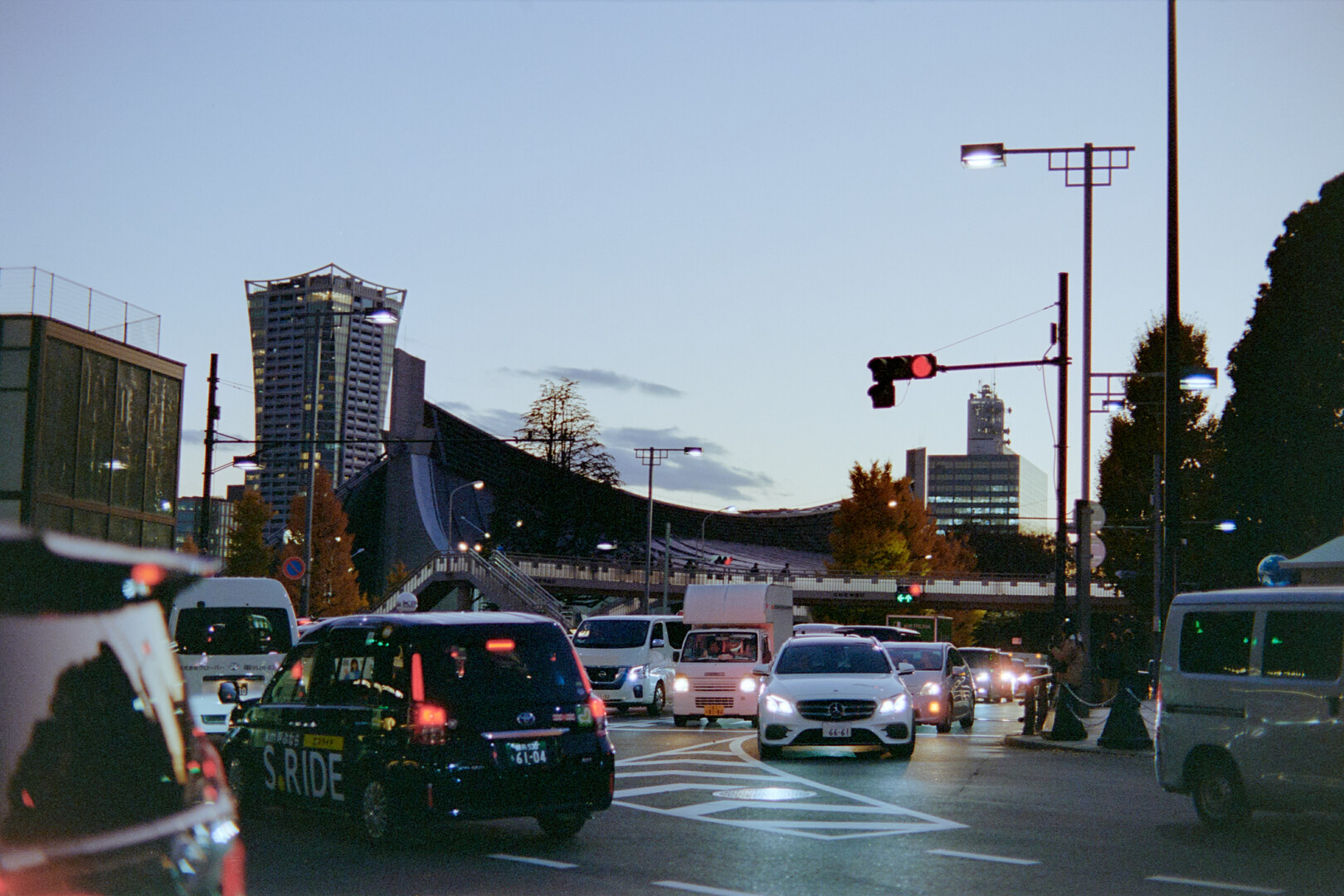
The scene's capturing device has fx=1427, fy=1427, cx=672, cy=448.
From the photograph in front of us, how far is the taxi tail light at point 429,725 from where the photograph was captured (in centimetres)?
946

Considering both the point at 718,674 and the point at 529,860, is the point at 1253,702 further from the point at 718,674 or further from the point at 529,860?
the point at 718,674

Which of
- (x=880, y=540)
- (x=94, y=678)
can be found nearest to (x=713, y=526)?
(x=880, y=540)

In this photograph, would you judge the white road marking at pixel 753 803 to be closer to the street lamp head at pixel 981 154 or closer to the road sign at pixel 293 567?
the street lamp head at pixel 981 154

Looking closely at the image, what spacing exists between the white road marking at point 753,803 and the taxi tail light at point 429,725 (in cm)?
296

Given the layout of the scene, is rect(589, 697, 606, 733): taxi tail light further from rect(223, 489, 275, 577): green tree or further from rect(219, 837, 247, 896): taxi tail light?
rect(223, 489, 275, 577): green tree

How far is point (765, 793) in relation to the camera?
13.8m

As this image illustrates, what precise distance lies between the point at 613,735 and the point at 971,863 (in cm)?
1370

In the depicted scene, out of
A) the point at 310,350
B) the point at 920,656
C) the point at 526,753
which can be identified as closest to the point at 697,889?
the point at 526,753

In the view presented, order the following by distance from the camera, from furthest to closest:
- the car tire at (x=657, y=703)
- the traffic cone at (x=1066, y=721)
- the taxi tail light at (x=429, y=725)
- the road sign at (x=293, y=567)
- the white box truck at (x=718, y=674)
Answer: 1. the road sign at (x=293, y=567)
2. the car tire at (x=657, y=703)
3. the white box truck at (x=718, y=674)
4. the traffic cone at (x=1066, y=721)
5. the taxi tail light at (x=429, y=725)

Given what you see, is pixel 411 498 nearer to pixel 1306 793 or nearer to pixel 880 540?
pixel 880 540

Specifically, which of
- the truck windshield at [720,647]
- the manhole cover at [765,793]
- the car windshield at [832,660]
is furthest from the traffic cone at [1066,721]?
the manhole cover at [765,793]

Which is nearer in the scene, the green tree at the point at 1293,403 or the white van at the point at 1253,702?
the white van at the point at 1253,702

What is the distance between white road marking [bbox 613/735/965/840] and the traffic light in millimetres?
6297

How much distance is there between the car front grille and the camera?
1778cm
